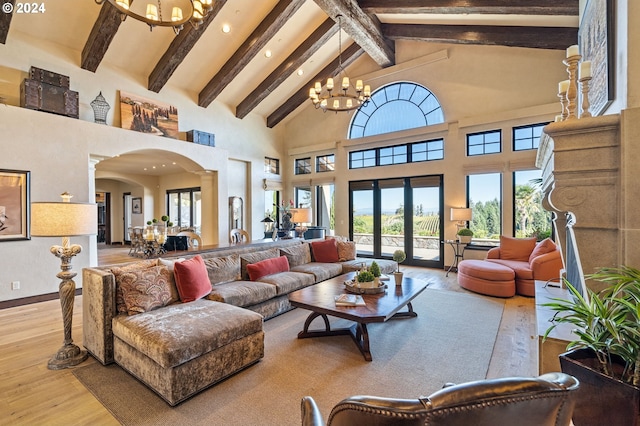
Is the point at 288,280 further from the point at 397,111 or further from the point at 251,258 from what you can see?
the point at 397,111

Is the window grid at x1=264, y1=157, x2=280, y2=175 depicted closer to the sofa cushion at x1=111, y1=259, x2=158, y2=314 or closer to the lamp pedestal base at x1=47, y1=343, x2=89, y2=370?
the sofa cushion at x1=111, y1=259, x2=158, y2=314

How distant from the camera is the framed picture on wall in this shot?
37.8ft

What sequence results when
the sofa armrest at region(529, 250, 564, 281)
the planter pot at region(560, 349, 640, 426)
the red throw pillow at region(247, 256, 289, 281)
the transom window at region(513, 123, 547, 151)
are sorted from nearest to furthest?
the planter pot at region(560, 349, 640, 426), the red throw pillow at region(247, 256, 289, 281), the sofa armrest at region(529, 250, 564, 281), the transom window at region(513, 123, 547, 151)

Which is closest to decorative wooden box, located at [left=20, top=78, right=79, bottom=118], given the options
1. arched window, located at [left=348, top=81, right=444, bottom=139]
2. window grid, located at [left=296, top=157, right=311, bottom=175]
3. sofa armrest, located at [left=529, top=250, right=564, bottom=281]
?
window grid, located at [left=296, top=157, right=311, bottom=175]

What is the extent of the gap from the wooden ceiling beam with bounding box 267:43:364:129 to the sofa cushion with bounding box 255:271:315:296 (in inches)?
233

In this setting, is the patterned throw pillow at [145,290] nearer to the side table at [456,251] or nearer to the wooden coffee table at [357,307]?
the wooden coffee table at [357,307]

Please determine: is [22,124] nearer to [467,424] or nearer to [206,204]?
[206,204]

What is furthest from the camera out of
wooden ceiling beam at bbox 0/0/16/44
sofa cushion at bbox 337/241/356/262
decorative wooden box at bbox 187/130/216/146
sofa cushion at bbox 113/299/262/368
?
decorative wooden box at bbox 187/130/216/146

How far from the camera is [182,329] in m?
2.21

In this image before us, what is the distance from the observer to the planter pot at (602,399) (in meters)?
1.32

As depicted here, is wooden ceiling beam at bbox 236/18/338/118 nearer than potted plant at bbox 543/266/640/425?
No

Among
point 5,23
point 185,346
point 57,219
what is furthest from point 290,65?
point 185,346

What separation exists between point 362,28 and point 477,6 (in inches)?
88.3

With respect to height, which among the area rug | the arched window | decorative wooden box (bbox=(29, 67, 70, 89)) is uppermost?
the arched window
